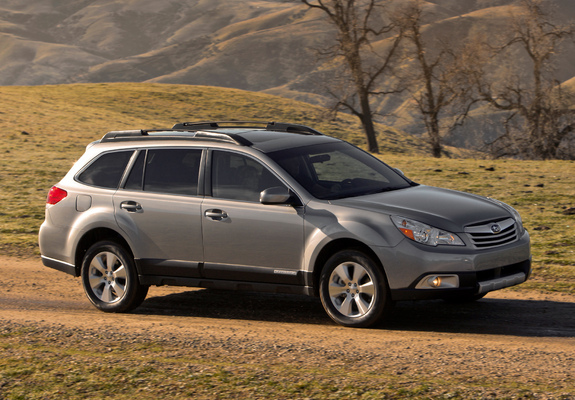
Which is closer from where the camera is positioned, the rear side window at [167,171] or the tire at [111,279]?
the rear side window at [167,171]

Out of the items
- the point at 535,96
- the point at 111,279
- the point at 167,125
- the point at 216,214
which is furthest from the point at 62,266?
the point at 167,125

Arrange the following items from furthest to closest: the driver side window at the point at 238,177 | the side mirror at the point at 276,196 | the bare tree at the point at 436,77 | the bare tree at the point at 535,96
→ the bare tree at the point at 436,77
the bare tree at the point at 535,96
the driver side window at the point at 238,177
the side mirror at the point at 276,196

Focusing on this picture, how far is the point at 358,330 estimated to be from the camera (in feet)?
22.7

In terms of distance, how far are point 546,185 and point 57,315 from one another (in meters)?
14.3

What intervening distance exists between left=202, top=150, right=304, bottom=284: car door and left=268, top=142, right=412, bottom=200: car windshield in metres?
0.28

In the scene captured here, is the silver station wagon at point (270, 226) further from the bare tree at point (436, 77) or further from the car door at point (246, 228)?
the bare tree at point (436, 77)

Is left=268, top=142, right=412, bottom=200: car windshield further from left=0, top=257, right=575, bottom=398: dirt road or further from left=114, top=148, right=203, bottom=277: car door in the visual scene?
left=0, top=257, right=575, bottom=398: dirt road

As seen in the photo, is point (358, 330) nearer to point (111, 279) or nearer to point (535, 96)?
point (111, 279)

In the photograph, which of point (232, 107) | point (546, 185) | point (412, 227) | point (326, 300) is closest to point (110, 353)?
point (326, 300)

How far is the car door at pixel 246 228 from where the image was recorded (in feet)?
23.7

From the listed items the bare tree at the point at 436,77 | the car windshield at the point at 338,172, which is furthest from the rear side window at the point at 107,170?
the bare tree at the point at 436,77

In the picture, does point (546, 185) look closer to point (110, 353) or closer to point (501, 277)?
point (501, 277)

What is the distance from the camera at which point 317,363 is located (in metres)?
5.82

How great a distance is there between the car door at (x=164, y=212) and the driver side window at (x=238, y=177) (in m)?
0.23
